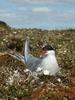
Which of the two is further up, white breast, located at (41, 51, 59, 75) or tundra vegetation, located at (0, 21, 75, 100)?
white breast, located at (41, 51, 59, 75)

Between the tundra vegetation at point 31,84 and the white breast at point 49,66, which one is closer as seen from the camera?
the tundra vegetation at point 31,84

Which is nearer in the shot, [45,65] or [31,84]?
[31,84]

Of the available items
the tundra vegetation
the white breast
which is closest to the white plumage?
the white breast

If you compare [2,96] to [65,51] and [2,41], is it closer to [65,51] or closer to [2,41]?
[65,51]

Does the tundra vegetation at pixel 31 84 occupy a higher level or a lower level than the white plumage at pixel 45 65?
lower

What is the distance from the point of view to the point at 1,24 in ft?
117

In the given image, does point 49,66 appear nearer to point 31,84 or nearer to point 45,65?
point 45,65

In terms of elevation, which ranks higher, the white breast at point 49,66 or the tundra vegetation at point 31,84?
the white breast at point 49,66

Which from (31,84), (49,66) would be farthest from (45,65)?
(31,84)

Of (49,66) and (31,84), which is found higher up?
(49,66)

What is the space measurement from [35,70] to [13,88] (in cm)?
139

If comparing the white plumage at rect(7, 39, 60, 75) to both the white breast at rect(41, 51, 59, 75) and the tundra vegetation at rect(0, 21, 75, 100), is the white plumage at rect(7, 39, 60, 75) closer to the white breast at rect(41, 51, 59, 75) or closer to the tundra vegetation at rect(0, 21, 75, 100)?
the white breast at rect(41, 51, 59, 75)

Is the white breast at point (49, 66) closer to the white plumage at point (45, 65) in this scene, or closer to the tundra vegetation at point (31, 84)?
the white plumage at point (45, 65)

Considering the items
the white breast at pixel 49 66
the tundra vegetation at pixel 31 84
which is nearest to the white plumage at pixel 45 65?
the white breast at pixel 49 66
